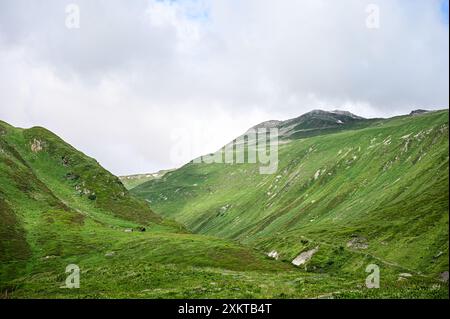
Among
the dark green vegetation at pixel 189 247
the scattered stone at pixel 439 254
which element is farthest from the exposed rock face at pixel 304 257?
the scattered stone at pixel 439 254

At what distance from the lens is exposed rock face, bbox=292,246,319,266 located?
118m

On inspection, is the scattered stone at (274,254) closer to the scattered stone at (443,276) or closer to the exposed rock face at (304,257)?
the exposed rock face at (304,257)

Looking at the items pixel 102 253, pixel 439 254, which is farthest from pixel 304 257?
pixel 102 253

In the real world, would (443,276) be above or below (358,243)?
below

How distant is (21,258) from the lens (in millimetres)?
105938

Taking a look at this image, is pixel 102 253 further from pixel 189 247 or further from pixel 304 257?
pixel 304 257

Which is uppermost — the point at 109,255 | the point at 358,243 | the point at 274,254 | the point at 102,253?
the point at 358,243

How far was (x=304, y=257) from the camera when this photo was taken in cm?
12131

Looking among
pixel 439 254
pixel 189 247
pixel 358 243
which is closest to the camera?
pixel 439 254
